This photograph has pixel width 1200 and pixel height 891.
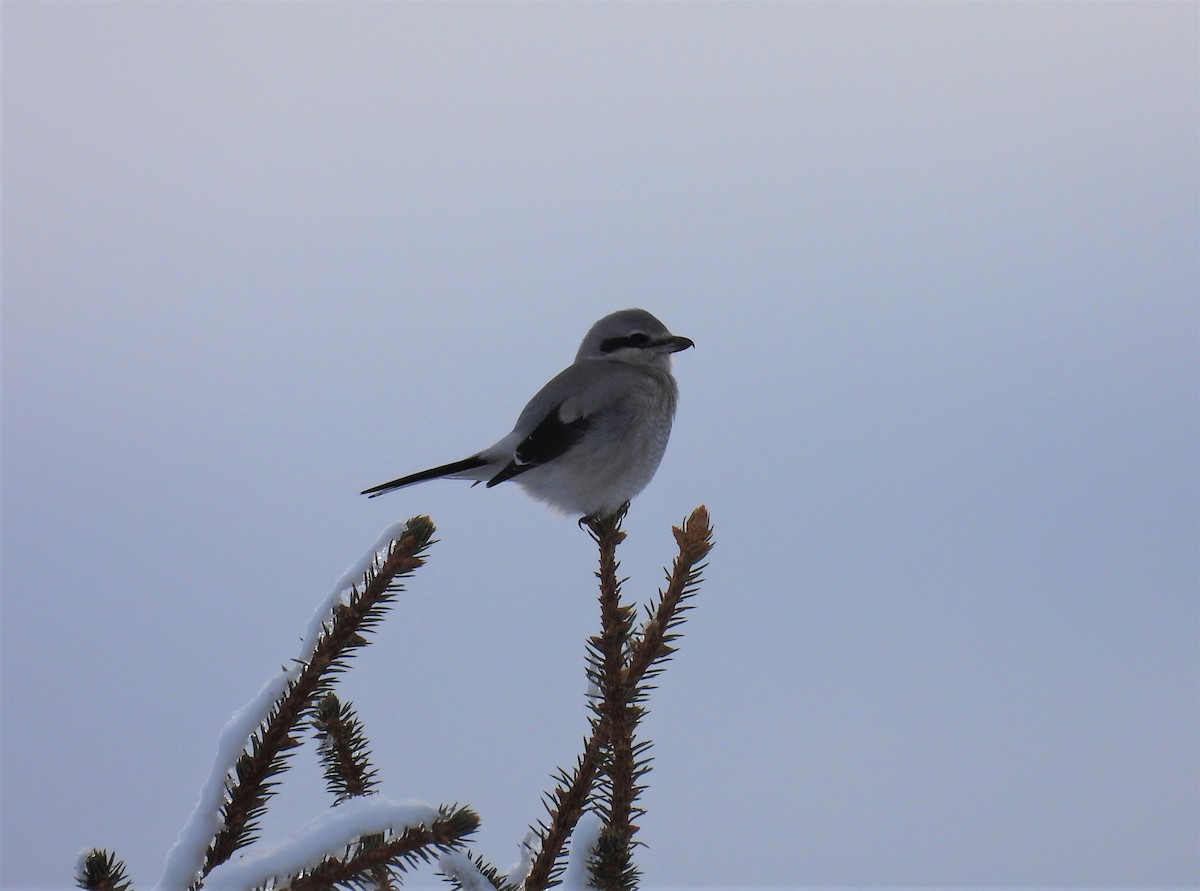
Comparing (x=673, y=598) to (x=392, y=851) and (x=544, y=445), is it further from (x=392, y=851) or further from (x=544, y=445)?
(x=544, y=445)

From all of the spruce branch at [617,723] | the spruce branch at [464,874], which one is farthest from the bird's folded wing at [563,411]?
the spruce branch at [464,874]

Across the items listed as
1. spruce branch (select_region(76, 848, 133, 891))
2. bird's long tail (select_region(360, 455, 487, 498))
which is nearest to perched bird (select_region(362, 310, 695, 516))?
bird's long tail (select_region(360, 455, 487, 498))

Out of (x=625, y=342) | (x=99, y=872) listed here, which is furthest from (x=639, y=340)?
(x=99, y=872)

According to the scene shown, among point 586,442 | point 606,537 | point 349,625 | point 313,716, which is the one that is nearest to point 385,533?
point 349,625

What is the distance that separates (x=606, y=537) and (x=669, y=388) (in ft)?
5.30

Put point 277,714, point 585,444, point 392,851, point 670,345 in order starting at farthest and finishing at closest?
1. point 670,345
2. point 585,444
3. point 277,714
4. point 392,851

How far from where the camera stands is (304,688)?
153cm

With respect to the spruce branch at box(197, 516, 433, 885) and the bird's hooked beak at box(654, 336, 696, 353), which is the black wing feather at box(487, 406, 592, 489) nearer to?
the bird's hooked beak at box(654, 336, 696, 353)

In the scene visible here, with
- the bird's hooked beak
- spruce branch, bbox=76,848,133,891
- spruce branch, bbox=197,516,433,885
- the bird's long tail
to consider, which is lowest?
spruce branch, bbox=76,848,133,891

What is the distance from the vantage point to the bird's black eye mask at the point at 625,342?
4.06 metres

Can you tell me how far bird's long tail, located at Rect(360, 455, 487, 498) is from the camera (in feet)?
11.3

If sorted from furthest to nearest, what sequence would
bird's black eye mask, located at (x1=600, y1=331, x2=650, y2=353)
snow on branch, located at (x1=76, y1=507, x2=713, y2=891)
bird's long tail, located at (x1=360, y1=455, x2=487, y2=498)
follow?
bird's black eye mask, located at (x1=600, y1=331, x2=650, y2=353)
bird's long tail, located at (x1=360, y1=455, x2=487, y2=498)
snow on branch, located at (x1=76, y1=507, x2=713, y2=891)

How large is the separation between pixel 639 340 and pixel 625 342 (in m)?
0.07

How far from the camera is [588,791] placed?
1675mm
